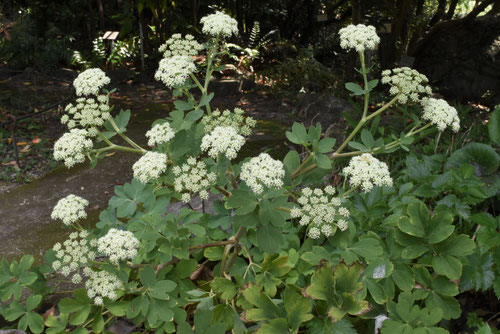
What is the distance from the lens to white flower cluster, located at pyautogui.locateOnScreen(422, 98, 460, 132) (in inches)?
71.7

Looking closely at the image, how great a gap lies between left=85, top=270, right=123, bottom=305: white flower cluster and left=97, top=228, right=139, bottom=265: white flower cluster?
0.09 meters

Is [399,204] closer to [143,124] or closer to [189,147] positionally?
[189,147]

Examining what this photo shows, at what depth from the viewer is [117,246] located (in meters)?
1.57

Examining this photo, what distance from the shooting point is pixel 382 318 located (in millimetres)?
1795

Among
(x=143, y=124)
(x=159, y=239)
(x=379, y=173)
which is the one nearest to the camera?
(x=379, y=173)

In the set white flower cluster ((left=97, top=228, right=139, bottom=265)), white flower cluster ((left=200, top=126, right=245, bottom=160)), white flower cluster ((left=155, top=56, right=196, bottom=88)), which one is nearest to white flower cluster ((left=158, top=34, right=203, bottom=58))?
white flower cluster ((left=155, top=56, right=196, bottom=88))

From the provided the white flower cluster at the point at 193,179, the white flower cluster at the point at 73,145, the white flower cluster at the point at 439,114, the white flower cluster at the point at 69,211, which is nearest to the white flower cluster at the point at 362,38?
the white flower cluster at the point at 439,114

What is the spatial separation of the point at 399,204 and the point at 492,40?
7.42m

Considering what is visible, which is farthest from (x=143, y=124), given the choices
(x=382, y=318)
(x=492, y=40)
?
(x=492, y=40)

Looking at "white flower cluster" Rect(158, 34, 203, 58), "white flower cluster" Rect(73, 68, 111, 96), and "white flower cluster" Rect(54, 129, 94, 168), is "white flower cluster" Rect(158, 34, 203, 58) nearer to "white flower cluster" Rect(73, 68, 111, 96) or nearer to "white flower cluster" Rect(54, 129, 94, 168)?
"white flower cluster" Rect(73, 68, 111, 96)

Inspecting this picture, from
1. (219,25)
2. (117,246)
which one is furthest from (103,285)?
(219,25)

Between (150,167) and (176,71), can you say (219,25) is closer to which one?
(176,71)

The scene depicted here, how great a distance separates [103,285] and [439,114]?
4.91 feet

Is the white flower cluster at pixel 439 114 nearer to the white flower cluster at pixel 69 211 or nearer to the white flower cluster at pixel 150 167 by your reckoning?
the white flower cluster at pixel 150 167
